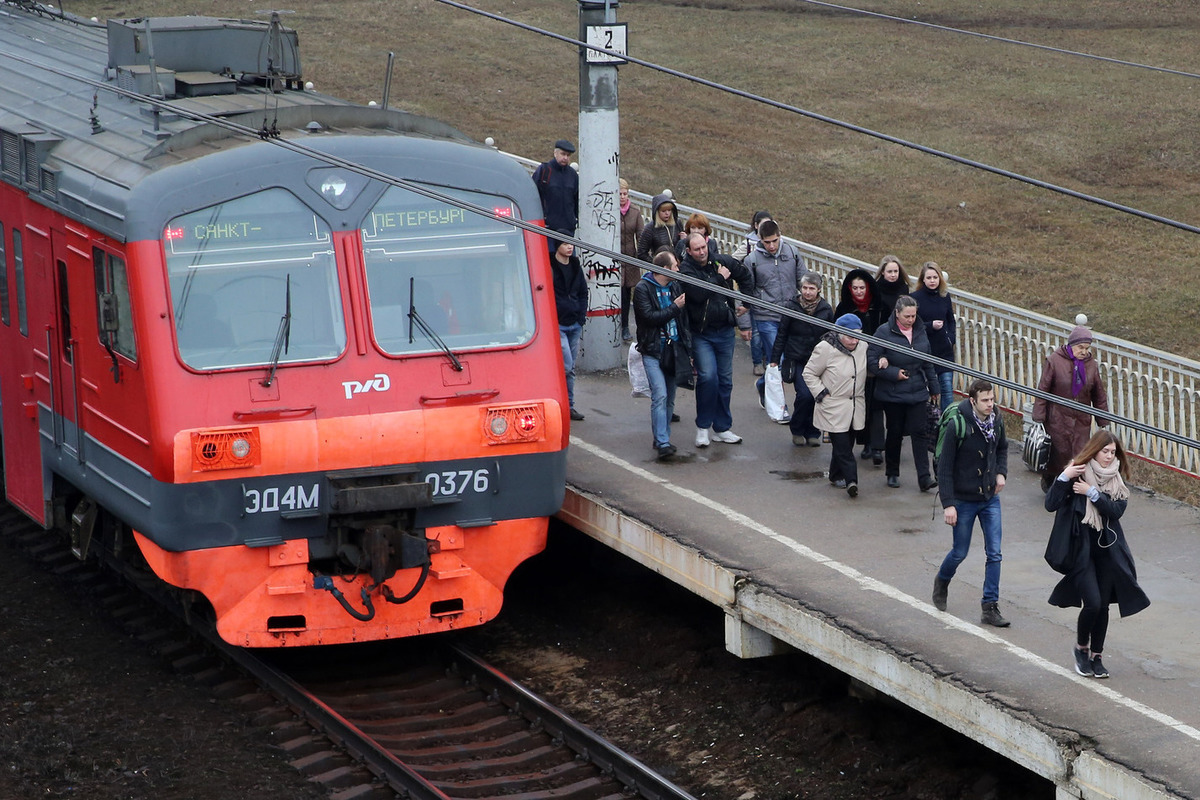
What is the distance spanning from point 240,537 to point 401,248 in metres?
2.02

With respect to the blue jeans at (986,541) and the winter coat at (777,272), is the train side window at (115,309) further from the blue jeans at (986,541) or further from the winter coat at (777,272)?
the winter coat at (777,272)

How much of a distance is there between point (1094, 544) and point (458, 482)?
3786mm

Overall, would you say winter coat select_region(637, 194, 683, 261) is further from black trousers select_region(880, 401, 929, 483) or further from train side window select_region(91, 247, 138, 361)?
train side window select_region(91, 247, 138, 361)

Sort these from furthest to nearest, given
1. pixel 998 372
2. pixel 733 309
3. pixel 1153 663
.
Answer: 1. pixel 998 372
2. pixel 733 309
3. pixel 1153 663

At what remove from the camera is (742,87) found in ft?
107

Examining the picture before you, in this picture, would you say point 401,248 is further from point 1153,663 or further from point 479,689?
point 1153,663

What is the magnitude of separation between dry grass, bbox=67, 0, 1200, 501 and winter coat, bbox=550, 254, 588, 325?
28.8ft

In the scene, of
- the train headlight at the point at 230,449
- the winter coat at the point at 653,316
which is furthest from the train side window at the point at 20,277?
the winter coat at the point at 653,316

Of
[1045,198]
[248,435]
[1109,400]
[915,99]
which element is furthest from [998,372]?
[915,99]

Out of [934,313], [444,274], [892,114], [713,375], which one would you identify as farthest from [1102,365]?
[892,114]

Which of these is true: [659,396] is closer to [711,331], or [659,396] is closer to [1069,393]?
[711,331]

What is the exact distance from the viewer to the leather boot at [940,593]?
381 inches

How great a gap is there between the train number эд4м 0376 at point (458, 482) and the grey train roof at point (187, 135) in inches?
64.1

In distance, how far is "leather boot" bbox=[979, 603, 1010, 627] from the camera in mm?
9492
